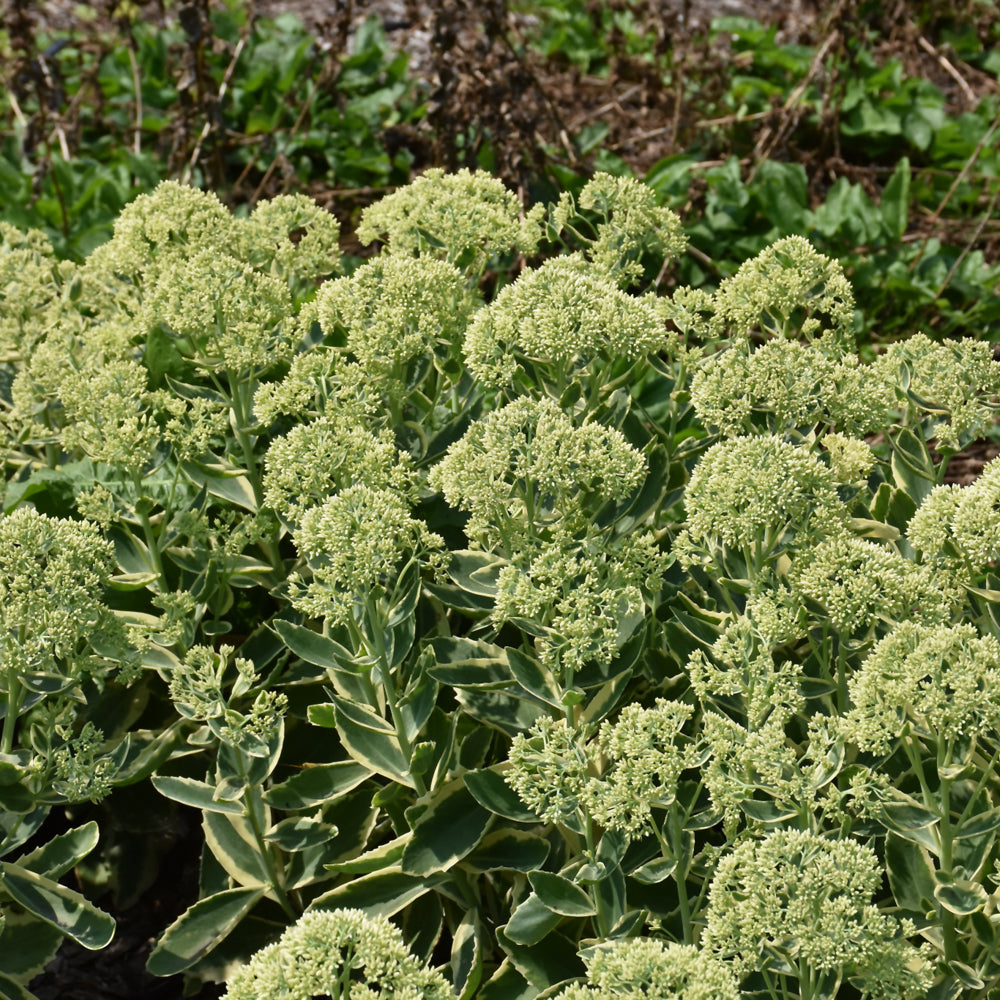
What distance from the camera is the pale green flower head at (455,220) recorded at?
10.2 ft

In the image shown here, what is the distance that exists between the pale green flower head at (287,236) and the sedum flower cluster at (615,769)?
5.25 feet

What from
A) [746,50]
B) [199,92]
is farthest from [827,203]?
[199,92]

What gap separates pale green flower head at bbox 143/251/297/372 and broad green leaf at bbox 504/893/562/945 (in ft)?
4.30

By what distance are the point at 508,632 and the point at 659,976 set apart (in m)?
1.24

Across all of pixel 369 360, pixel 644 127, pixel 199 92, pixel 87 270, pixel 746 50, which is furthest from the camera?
pixel 746 50

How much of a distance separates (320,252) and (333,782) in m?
1.42

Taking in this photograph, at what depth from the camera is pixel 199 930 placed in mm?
2664

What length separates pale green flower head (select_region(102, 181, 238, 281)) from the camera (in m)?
3.21

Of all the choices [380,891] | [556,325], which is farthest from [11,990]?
[556,325]

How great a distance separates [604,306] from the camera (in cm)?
256

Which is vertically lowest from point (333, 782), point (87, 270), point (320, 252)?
point (333, 782)

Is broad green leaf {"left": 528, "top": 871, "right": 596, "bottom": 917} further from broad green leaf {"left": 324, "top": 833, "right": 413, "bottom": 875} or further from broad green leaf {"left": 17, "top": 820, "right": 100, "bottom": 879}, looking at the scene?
broad green leaf {"left": 17, "top": 820, "right": 100, "bottom": 879}

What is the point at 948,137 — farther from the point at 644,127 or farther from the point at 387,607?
the point at 387,607

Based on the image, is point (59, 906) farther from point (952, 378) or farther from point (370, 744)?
point (952, 378)
